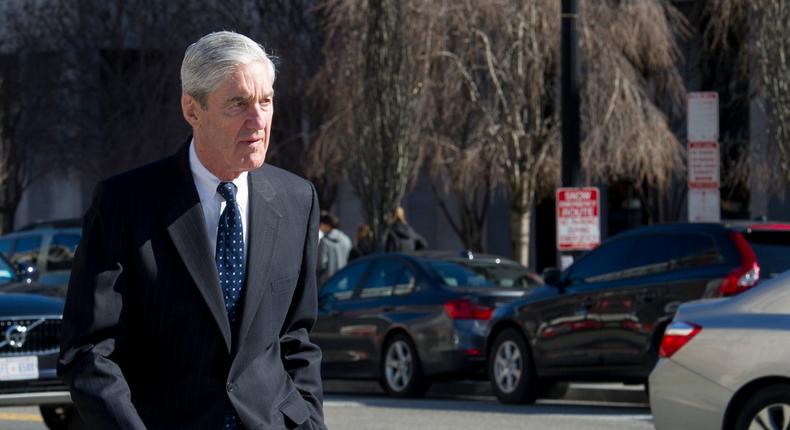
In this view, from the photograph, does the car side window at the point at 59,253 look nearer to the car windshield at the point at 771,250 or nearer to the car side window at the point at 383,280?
the car side window at the point at 383,280

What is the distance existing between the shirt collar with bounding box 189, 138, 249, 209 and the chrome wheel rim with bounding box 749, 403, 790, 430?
5987mm

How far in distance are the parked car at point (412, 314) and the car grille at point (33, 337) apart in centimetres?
460

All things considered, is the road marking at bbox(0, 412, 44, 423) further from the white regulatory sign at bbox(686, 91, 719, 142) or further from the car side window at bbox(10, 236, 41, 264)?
the car side window at bbox(10, 236, 41, 264)

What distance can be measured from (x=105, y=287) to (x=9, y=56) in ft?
106

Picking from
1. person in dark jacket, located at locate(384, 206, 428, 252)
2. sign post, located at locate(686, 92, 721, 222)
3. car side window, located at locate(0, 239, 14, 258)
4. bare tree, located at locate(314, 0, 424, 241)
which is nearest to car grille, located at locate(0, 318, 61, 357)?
sign post, located at locate(686, 92, 721, 222)

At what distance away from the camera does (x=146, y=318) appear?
12.3ft

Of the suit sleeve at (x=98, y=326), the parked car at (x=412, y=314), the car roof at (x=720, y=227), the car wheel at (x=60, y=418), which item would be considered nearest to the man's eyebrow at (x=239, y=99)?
the suit sleeve at (x=98, y=326)

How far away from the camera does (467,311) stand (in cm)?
1577

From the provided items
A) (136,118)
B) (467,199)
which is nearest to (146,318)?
(467,199)

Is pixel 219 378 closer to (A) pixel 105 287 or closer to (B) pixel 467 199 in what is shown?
(A) pixel 105 287

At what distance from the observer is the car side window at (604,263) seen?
1426 centimetres

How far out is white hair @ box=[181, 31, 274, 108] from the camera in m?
3.69

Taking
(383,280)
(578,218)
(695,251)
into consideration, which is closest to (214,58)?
(695,251)

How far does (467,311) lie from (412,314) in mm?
589
